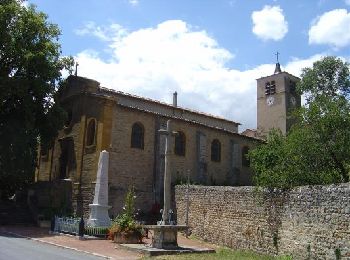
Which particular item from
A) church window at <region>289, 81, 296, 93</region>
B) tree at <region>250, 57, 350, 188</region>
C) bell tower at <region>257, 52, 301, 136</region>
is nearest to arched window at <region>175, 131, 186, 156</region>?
tree at <region>250, 57, 350, 188</region>

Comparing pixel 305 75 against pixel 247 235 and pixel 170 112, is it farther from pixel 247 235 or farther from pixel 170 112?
pixel 247 235

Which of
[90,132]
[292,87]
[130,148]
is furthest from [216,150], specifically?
[292,87]

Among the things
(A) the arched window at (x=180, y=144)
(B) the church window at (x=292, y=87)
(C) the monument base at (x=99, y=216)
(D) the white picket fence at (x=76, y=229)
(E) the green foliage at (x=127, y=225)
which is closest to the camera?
(E) the green foliage at (x=127, y=225)

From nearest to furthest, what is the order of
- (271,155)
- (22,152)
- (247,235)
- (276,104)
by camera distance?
(247,235) < (271,155) < (22,152) < (276,104)

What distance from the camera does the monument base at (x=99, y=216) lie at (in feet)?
75.0

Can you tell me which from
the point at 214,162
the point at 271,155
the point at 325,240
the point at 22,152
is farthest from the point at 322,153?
the point at 22,152

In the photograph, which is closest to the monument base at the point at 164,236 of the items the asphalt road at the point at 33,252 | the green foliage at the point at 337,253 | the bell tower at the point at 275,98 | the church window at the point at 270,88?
the asphalt road at the point at 33,252

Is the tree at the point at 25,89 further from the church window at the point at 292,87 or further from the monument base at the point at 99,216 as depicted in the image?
the church window at the point at 292,87

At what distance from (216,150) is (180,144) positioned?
3.90m

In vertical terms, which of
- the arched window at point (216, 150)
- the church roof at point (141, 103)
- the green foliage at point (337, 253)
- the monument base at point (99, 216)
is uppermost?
the church roof at point (141, 103)

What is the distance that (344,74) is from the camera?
39844 mm

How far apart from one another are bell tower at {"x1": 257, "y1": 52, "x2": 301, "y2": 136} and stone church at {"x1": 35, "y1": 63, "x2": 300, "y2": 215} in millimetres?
14433

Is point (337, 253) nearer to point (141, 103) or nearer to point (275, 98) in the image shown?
point (141, 103)

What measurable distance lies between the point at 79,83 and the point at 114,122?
519 centimetres
